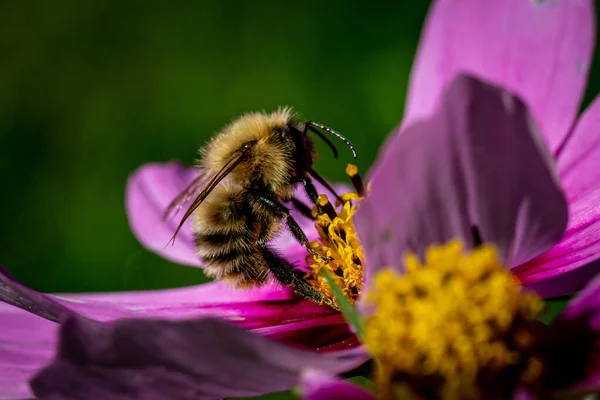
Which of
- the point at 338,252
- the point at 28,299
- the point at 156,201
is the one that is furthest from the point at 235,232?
the point at 156,201

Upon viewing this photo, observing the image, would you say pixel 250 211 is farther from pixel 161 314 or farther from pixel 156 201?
pixel 156 201

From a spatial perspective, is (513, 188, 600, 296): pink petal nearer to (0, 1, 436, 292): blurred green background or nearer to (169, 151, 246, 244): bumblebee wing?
(169, 151, 246, 244): bumblebee wing

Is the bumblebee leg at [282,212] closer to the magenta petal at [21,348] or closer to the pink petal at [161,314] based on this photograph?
the pink petal at [161,314]

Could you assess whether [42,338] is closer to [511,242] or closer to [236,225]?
[236,225]

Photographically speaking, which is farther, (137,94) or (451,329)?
(137,94)

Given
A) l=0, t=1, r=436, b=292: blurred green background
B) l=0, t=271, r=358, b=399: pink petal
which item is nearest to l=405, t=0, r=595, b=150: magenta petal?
l=0, t=271, r=358, b=399: pink petal
